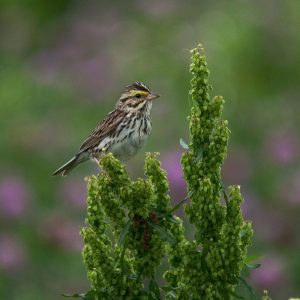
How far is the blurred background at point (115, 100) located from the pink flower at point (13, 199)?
1 centimetres

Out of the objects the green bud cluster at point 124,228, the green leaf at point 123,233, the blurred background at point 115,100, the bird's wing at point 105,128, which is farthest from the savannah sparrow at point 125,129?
the green leaf at point 123,233

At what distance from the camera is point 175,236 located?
4320mm

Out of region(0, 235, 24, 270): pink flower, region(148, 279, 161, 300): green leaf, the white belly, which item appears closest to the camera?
region(148, 279, 161, 300): green leaf

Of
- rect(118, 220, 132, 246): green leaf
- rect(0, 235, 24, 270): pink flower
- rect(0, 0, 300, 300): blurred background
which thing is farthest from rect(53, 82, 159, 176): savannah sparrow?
rect(118, 220, 132, 246): green leaf

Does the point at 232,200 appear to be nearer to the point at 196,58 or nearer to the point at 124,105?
the point at 196,58

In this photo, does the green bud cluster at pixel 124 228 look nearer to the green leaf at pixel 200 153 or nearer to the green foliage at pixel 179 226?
the green foliage at pixel 179 226

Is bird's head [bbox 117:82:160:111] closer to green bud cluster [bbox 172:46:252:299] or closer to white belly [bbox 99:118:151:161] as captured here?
white belly [bbox 99:118:151:161]

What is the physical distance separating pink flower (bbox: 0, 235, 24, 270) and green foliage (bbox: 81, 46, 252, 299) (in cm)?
490

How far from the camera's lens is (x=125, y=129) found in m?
6.83

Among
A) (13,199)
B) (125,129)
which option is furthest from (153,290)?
(13,199)

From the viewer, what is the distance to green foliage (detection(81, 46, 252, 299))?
421cm

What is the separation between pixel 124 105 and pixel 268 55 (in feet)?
22.3

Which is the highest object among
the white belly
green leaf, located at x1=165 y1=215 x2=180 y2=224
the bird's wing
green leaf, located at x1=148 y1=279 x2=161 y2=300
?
the bird's wing

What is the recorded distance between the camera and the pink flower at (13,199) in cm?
953
